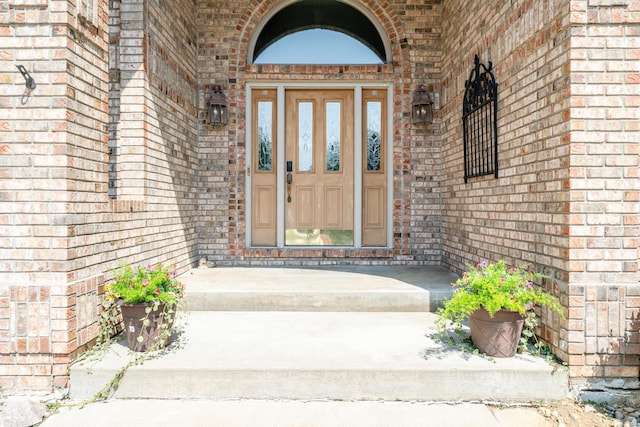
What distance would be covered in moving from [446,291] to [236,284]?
1820mm

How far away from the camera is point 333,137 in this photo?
4941 millimetres

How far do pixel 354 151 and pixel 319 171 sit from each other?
48 cm

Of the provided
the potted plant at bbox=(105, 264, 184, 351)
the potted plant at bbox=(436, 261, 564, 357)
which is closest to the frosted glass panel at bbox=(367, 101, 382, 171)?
the potted plant at bbox=(436, 261, 564, 357)

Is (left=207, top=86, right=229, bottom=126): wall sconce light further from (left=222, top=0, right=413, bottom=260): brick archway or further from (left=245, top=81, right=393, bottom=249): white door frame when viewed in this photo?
(left=245, top=81, right=393, bottom=249): white door frame

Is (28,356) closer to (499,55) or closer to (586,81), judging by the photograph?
(586,81)

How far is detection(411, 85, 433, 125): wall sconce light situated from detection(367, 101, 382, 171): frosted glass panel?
44 centimetres

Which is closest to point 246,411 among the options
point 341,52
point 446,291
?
point 446,291

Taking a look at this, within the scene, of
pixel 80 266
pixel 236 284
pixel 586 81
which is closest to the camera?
pixel 586 81

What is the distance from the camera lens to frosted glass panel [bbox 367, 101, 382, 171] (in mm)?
4941

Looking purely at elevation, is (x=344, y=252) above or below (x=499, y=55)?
below

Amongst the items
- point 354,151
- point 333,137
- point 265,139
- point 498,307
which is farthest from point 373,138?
point 498,307

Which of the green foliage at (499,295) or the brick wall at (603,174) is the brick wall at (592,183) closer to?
the brick wall at (603,174)

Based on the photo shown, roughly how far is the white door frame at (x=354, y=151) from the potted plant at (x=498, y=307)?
7.60 feet

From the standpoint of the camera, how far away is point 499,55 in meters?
3.25
